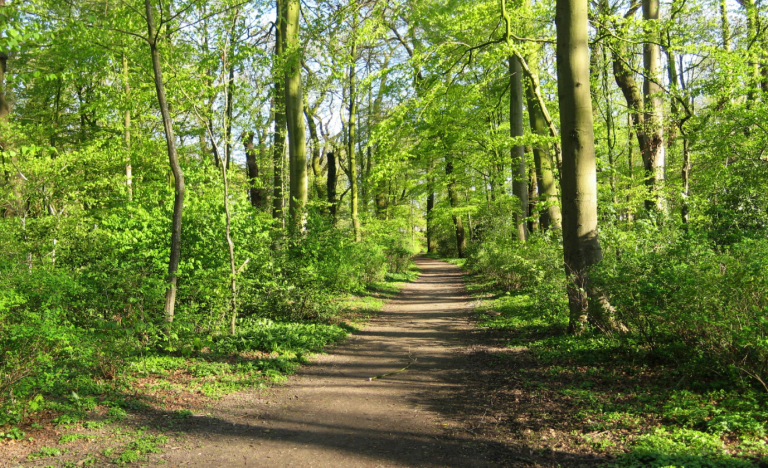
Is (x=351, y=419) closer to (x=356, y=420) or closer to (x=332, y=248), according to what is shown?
(x=356, y=420)

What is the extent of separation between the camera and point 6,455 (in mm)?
3729

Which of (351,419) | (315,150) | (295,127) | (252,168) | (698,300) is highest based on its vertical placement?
(315,150)

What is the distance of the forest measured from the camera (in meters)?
4.30

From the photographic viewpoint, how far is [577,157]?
24.4 ft

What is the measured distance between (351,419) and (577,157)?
17.8 feet

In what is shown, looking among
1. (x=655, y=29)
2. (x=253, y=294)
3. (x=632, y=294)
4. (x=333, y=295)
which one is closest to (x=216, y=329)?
(x=253, y=294)

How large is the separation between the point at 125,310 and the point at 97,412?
2045 millimetres

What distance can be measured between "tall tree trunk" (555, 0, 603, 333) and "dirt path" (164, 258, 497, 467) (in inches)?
98.5

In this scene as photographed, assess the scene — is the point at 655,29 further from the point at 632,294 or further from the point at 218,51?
the point at 218,51

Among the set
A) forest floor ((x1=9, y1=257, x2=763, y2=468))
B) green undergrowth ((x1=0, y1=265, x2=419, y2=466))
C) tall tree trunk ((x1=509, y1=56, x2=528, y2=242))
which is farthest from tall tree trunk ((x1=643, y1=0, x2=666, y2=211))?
green undergrowth ((x1=0, y1=265, x2=419, y2=466))

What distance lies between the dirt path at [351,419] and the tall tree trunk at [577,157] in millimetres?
2502

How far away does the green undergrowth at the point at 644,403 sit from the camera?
3.47 m

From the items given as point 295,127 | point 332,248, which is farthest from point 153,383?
point 295,127

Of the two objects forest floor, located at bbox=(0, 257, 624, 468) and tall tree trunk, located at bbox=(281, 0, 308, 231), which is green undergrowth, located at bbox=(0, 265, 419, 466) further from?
tall tree trunk, located at bbox=(281, 0, 308, 231)
